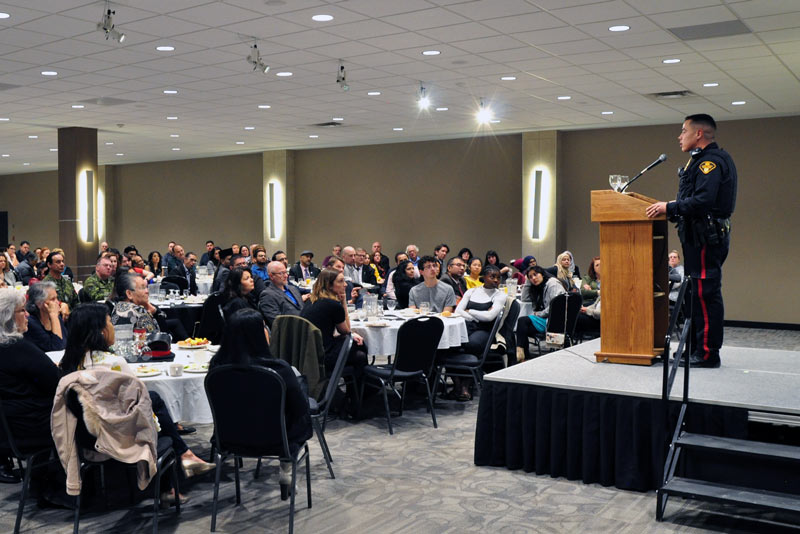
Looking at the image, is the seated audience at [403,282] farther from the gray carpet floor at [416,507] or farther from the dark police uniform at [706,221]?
the dark police uniform at [706,221]

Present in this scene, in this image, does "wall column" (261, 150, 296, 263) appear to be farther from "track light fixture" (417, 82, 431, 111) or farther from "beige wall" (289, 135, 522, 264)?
"track light fixture" (417, 82, 431, 111)

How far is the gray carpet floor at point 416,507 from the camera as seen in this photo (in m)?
4.09

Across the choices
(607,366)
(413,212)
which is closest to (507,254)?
(413,212)

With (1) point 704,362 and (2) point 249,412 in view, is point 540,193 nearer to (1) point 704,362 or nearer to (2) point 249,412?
(1) point 704,362

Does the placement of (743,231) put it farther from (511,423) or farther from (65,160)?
(65,160)

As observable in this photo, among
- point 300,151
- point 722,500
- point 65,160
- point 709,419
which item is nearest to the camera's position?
point 722,500

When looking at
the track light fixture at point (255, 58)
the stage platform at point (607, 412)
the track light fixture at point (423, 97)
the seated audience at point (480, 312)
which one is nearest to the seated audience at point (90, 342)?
the stage platform at point (607, 412)

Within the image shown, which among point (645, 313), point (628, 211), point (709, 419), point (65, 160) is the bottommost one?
point (709, 419)

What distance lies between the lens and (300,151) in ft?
60.6

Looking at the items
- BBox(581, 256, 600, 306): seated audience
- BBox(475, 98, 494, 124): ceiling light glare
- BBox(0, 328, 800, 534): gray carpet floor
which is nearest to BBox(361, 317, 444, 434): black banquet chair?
BBox(0, 328, 800, 534): gray carpet floor

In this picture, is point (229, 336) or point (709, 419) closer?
point (229, 336)

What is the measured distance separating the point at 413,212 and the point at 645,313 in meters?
12.1

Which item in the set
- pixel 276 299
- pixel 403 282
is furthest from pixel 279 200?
pixel 276 299

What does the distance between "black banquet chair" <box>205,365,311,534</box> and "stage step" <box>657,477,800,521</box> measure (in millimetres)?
1980
